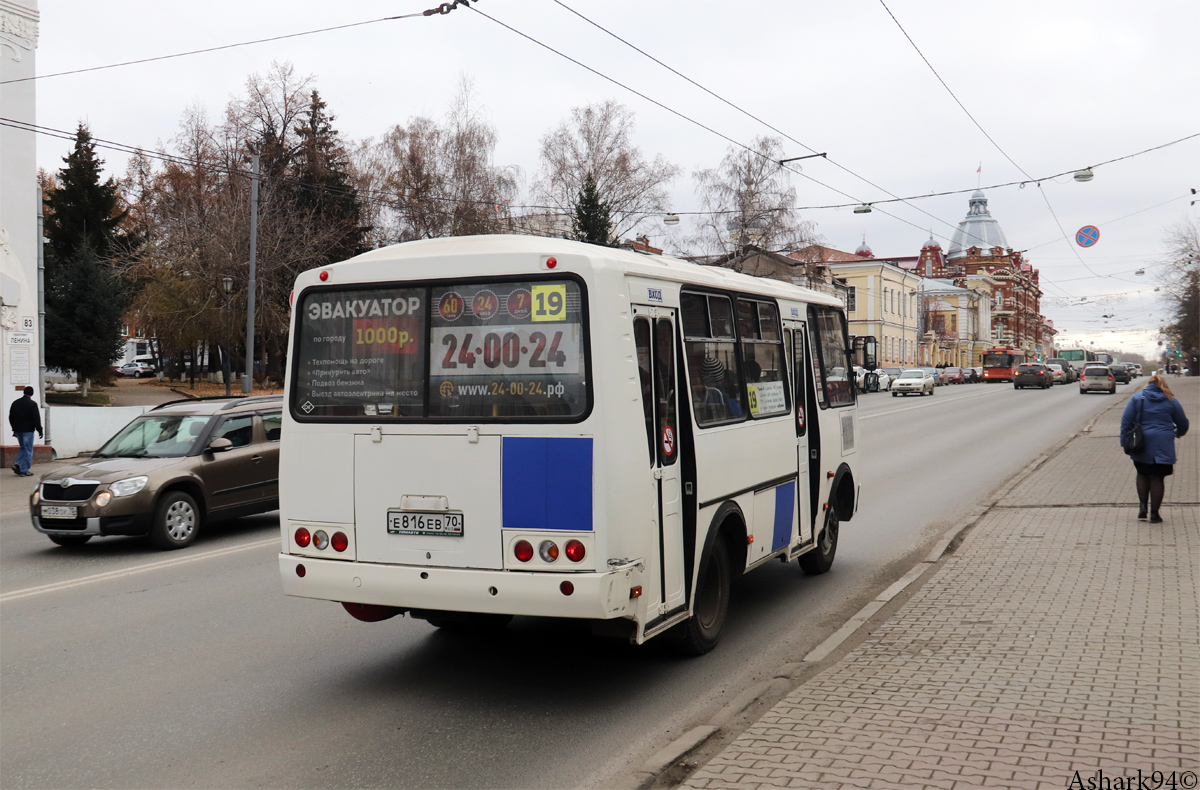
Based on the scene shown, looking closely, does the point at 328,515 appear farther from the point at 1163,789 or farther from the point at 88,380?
the point at 88,380

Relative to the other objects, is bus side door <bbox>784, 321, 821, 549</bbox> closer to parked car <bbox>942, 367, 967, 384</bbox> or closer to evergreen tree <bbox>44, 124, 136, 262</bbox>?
evergreen tree <bbox>44, 124, 136, 262</bbox>

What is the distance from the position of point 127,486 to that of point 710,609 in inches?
275

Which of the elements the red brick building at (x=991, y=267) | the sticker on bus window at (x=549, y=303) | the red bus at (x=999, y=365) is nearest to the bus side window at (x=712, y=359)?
the sticker on bus window at (x=549, y=303)

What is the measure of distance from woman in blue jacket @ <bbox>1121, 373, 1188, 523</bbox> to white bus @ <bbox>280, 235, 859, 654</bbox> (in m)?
6.91

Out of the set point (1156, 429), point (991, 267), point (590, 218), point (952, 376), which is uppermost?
point (991, 267)

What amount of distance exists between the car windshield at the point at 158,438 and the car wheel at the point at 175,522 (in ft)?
2.14

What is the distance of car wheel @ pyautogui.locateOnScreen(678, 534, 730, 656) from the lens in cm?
647

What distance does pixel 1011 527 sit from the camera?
11.5m

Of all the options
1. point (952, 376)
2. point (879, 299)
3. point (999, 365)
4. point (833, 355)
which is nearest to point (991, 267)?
point (879, 299)

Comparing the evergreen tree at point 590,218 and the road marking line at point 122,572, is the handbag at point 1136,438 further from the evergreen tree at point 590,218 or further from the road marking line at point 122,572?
the evergreen tree at point 590,218

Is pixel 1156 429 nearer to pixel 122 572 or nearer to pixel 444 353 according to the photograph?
pixel 444 353

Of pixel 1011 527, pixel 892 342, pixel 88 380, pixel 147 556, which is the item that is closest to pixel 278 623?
pixel 147 556

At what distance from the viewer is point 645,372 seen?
577cm

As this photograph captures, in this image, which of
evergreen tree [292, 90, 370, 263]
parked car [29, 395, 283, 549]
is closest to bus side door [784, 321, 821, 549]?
parked car [29, 395, 283, 549]
